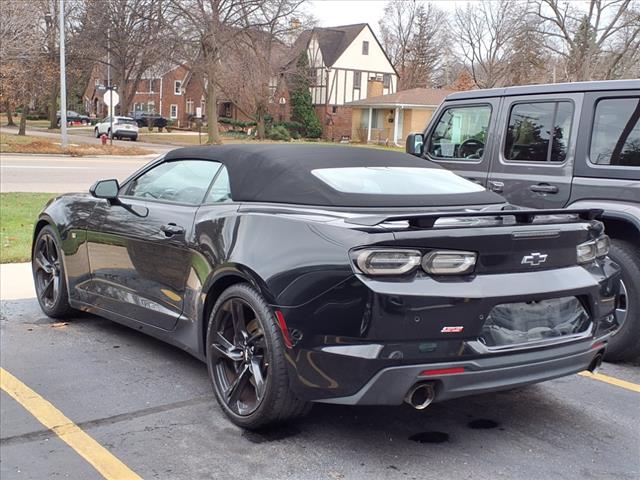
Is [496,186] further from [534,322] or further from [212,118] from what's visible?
[212,118]

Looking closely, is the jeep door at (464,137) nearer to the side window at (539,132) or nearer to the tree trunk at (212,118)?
the side window at (539,132)

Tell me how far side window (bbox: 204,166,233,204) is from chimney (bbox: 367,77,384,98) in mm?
54972

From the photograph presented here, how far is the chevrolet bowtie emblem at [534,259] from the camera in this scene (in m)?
3.38

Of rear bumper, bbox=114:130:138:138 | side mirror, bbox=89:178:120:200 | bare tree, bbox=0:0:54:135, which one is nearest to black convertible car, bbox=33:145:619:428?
side mirror, bbox=89:178:120:200

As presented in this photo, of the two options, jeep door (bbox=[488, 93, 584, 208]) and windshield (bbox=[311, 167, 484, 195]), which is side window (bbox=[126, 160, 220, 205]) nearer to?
windshield (bbox=[311, 167, 484, 195])

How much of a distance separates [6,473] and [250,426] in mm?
1182

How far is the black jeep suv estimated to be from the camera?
5.04m

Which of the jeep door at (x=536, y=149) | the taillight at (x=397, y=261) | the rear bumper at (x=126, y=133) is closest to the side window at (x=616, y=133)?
the jeep door at (x=536, y=149)

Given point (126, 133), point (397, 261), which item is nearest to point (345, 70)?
point (126, 133)

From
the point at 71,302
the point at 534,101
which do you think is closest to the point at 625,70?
the point at 534,101

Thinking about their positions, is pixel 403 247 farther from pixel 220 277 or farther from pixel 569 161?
pixel 569 161

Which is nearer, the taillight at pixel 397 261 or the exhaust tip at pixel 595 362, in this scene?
the taillight at pixel 397 261

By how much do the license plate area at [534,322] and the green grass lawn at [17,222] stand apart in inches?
251

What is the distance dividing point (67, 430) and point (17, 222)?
7.49 m
